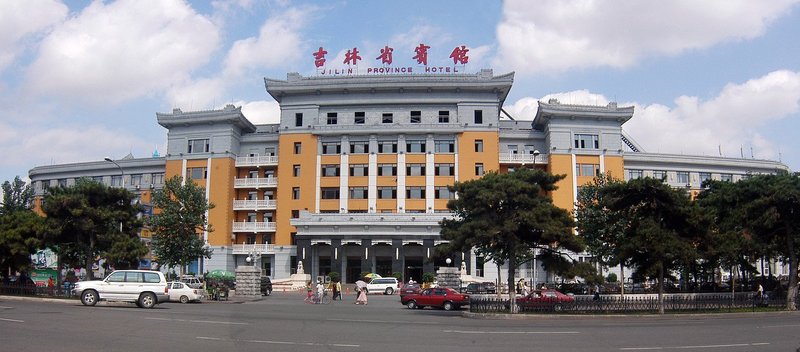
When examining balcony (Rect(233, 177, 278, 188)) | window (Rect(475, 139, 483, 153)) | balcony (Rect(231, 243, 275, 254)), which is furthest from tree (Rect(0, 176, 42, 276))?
window (Rect(475, 139, 483, 153))

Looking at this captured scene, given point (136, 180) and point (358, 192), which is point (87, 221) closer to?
point (358, 192)

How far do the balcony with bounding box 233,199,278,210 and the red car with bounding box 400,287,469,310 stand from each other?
36.9 m

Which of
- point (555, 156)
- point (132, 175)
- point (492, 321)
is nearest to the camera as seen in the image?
point (492, 321)

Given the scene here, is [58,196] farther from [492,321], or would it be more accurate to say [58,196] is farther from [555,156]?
[555,156]

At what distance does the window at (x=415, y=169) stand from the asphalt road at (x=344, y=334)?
4323 cm

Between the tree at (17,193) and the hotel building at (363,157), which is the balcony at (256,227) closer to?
the hotel building at (363,157)

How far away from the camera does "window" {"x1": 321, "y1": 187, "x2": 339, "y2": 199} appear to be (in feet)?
226

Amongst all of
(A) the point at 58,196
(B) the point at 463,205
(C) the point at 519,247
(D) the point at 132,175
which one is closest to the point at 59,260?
A: (A) the point at 58,196

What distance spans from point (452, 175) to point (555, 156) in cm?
1072

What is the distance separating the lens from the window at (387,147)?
6862cm

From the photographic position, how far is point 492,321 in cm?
2595

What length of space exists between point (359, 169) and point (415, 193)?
6.54 meters

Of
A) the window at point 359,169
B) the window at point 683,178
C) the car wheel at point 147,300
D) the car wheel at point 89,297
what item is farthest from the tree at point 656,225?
the window at point 683,178

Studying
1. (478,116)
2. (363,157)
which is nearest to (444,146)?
(478,116)
